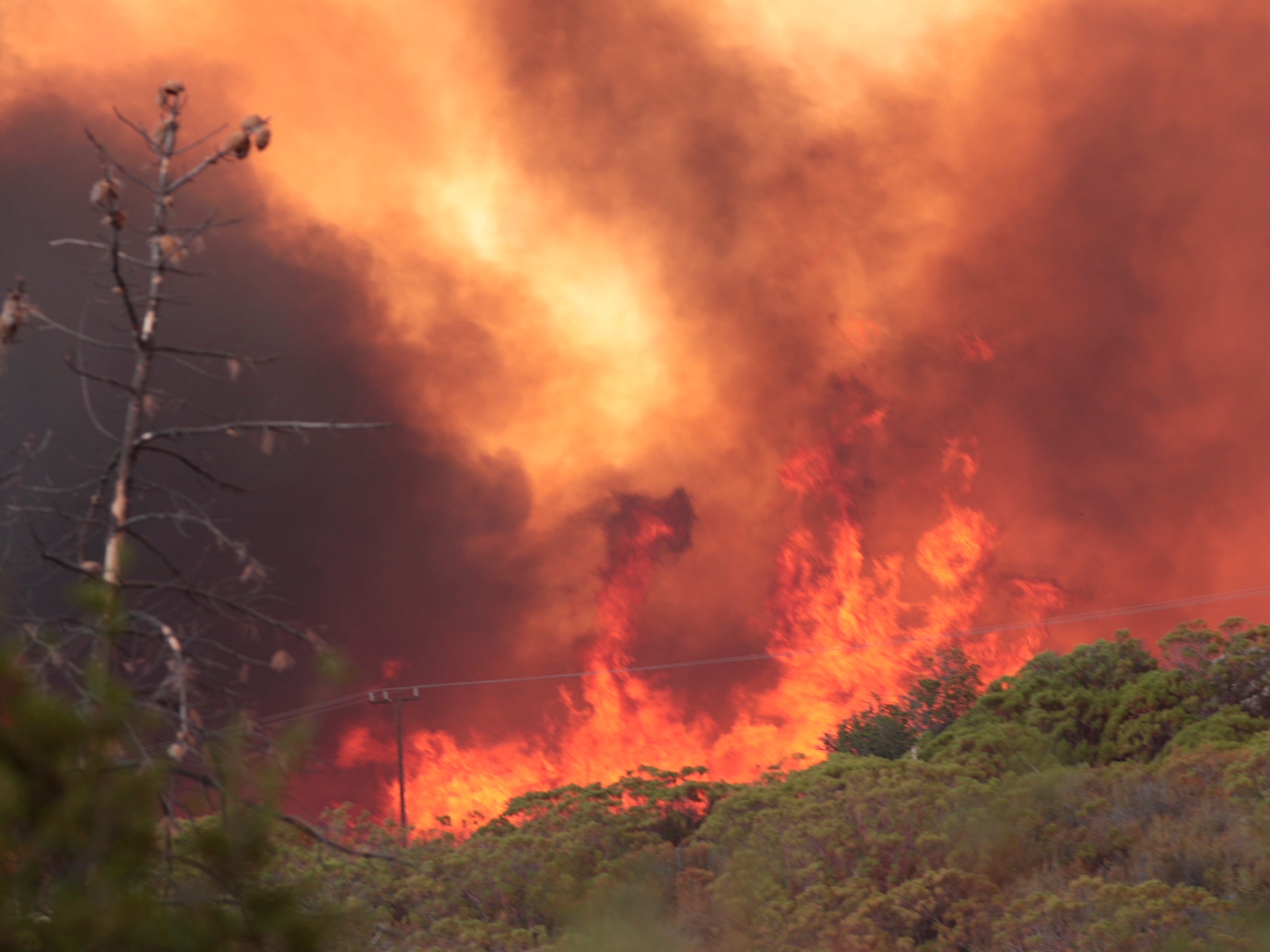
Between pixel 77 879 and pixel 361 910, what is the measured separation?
1241mm

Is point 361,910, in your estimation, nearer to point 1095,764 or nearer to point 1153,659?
point 1095,764

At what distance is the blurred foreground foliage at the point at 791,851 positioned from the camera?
3.71m

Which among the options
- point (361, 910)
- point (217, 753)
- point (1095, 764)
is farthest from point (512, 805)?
point (361, 910)

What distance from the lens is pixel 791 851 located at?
13656 mm

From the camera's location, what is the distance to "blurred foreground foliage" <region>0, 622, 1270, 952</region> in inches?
146

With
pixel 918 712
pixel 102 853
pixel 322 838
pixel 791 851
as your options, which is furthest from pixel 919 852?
pixel 918 712

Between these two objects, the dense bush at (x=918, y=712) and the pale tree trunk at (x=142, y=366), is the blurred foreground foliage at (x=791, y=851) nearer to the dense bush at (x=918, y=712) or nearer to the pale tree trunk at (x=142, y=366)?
the pale tree trunk at (x=142, y=366)

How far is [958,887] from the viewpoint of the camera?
39.0ft

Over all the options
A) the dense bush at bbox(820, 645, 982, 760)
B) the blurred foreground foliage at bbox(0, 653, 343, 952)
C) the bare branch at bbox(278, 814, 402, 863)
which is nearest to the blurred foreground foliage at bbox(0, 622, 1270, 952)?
the blurred foreground foliage at bbox(0, 653, 343, 952)

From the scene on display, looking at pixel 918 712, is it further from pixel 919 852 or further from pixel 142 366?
pixel 142 366

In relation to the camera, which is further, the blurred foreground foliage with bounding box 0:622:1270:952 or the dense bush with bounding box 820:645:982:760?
the dense bush with bounding box 820:645:982:760

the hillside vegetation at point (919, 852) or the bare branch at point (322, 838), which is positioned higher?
the hillside vegetation at point (919, 852)

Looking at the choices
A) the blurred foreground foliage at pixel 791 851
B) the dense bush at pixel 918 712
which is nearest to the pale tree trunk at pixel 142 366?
the blurred foreground foliage at pixel 791 851

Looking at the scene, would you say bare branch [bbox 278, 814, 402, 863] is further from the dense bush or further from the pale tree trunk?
the dense bush
